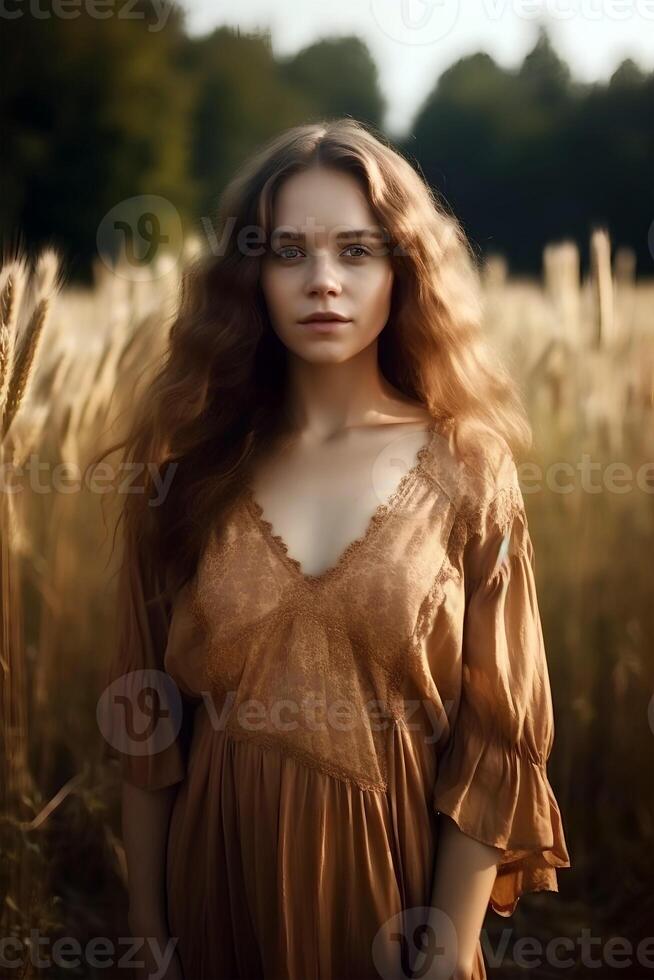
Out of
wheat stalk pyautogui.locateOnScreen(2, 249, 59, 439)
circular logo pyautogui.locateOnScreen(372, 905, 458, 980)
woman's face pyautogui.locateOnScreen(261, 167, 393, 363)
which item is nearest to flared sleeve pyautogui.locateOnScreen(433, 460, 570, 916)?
circular logo pyautogui.locateOnScreen(372, 905, 458, 980)

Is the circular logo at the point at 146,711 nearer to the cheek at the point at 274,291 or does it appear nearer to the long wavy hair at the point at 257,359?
the long wavy hair at the point at 257,359

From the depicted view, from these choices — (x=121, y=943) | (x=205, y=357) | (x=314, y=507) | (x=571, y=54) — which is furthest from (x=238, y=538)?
(x=571, y=54)

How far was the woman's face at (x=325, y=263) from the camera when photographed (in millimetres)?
1036

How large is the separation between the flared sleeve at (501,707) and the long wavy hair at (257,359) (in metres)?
0.13

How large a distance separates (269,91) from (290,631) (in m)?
1.72

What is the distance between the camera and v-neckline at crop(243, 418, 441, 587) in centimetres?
102

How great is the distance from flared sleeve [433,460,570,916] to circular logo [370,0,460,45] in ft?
3.56

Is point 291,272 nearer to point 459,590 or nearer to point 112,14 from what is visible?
point 459,590

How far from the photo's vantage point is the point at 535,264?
2344 mm

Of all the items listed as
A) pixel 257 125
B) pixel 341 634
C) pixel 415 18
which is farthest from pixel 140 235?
pixel 341 634

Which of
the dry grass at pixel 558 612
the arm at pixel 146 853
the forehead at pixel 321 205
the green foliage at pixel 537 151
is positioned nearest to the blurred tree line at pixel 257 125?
the green foliage at pixel 537 151

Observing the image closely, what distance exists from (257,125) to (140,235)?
41cm

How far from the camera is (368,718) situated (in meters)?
1.02

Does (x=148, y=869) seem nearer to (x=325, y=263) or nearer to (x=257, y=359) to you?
(x=257, y=359)
